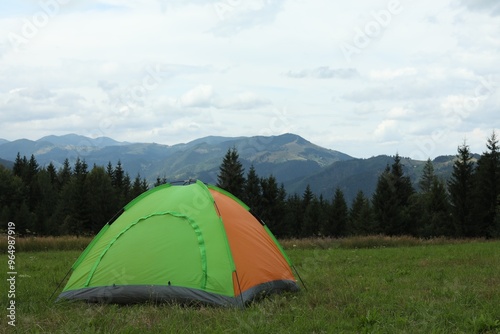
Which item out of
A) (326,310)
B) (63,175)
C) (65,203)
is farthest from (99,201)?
(326,310)

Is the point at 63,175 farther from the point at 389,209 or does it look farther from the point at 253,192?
the point at 389,209

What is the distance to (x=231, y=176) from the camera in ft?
228

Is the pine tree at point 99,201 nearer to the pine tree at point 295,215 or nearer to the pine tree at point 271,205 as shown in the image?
the pine tree at point 271,205

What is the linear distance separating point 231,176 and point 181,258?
60.8 meters

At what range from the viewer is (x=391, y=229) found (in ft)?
207

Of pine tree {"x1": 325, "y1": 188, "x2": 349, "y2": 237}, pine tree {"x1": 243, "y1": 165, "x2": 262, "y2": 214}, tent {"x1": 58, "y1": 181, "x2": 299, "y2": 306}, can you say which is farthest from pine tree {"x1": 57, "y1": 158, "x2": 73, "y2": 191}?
tent {"x1": 58, "y1": 181, "x2": 299, "y2": 306}

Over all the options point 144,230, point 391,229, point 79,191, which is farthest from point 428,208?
point 144,230

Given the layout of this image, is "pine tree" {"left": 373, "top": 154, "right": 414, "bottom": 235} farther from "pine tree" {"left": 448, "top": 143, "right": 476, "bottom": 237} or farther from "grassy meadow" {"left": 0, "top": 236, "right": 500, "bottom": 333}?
"grassy meadow" {"left": 0, "top": 236, "right": 500, "bottom": 333}

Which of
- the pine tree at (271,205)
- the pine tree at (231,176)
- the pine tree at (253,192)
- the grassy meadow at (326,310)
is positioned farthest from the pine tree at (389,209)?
the grassy meadow at (326,310)

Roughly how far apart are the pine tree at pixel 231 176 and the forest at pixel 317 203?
15 centimetres

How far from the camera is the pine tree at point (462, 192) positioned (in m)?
56.8

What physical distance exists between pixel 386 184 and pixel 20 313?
6091 cm

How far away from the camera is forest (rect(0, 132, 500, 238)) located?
56719 mm

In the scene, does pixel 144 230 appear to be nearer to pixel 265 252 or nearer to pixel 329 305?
pixel 265 252
